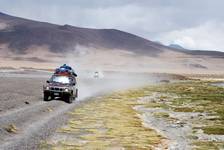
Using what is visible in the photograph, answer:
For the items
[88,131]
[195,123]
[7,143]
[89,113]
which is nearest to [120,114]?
[89,113]

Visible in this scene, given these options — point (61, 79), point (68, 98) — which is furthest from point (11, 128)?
point (61, 79)

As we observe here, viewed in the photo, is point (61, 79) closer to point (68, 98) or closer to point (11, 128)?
point (68, 98)

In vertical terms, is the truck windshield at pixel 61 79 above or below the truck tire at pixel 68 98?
above

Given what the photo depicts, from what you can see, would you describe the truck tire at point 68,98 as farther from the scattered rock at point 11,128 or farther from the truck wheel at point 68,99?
the scattered rock at point 11,128

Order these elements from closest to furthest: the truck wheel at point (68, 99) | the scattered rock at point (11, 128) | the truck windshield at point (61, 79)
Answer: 1. the scattered rock at point (11, 128)
2. the truck wheel at point (68, 99)
3. the truck windshield at point (61, 79)

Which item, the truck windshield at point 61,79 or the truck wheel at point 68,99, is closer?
the truck wheel at point 68,99

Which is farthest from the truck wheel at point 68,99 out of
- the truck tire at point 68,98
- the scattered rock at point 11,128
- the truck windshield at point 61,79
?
the scattered rock at point 11,128

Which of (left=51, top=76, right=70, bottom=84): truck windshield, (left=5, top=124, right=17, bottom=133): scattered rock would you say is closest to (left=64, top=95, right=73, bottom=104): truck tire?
(left=51, top=76, right=70, bottom=84): truck windshield

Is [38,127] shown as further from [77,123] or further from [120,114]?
[120,114]

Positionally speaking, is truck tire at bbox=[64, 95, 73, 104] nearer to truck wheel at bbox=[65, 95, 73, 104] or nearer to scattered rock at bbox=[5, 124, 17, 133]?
truck wheel at bbox=[65, 95, 73, 104]

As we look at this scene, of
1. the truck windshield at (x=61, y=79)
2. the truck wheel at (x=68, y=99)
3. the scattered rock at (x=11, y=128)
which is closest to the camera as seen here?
the scattered rock at (x=11, y=128)

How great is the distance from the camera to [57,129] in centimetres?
3006

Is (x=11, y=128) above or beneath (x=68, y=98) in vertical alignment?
beneath

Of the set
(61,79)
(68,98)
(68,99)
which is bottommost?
(68,99)
